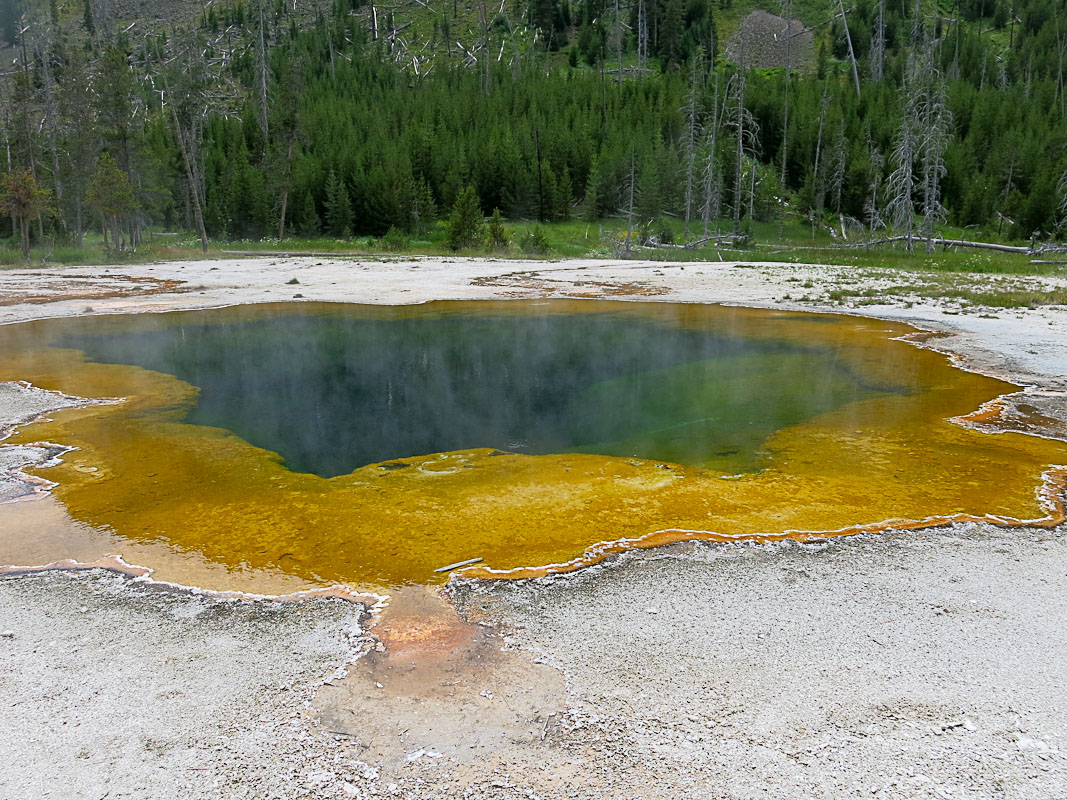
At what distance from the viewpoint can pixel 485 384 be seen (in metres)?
12.2

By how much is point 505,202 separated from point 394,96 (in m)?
23.8

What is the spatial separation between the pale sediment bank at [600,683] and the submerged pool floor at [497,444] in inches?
28.5

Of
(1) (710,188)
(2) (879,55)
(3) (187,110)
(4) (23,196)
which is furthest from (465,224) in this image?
(2) (879,55)

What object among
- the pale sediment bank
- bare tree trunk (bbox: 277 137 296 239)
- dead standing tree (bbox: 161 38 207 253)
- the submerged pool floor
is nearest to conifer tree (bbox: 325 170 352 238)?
bare tree trunk (bbox: 277 137 296 239)

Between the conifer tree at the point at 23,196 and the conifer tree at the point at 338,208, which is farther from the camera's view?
the conifer tree at the point at 338,208

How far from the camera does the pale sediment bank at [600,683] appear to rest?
135 inches

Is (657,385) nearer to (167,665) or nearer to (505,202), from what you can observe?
(167,665)

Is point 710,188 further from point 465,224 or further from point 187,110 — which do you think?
Result: point 187,110

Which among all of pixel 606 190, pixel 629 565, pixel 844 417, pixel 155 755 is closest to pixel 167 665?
pixel 155 755

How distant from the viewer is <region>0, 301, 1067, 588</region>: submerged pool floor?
249 inches

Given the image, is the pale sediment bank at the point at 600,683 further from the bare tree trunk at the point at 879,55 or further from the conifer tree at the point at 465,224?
the bare tree trunk at the point at 879,55

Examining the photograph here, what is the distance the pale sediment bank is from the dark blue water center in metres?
2.89

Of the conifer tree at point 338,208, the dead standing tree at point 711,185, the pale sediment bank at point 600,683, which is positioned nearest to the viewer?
the pale sediment bank at point 600,683

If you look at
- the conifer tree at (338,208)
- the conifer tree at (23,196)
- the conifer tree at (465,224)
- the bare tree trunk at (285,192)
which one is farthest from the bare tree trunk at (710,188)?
the conifer tree at (23,196)
